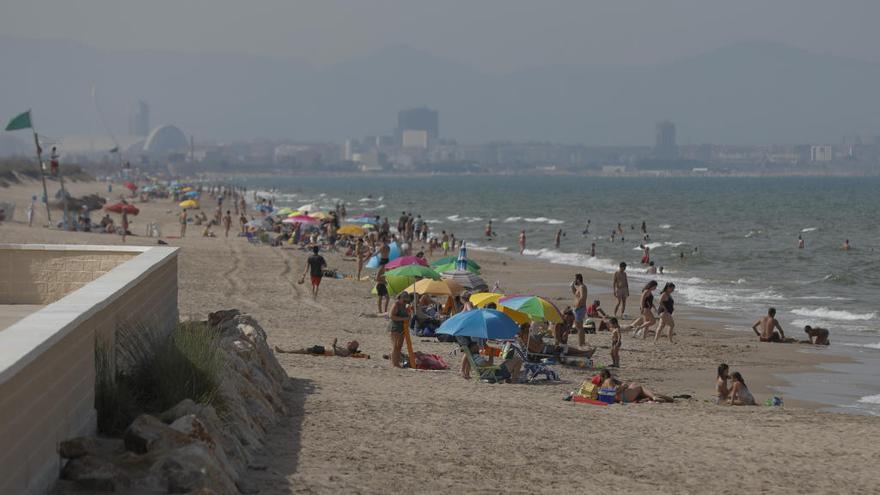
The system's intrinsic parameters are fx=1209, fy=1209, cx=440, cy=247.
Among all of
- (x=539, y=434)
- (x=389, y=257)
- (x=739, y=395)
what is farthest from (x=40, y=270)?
(x=389, y=257)

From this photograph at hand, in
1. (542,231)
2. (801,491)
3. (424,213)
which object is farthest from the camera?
(424,213)

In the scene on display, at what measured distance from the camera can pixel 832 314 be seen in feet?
86.1

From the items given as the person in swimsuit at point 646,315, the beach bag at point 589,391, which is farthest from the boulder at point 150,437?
the person in swimsuit at point 646,315

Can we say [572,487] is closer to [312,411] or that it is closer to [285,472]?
[285,472]

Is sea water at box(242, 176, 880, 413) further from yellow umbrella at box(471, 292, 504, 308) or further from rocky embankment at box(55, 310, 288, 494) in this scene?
rocky embankment at box(55, 310, 288, 494)

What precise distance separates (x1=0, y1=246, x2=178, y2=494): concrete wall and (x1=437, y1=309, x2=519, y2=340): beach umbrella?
18.0ft

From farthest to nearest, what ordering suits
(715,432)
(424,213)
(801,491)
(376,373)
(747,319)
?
(424,213) < (747,319) < (376,373) < (715,432) < (801,491)

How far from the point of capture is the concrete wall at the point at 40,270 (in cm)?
1124

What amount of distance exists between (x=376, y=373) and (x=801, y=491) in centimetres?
583

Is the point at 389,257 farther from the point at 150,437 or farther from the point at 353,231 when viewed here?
the point at 150,437

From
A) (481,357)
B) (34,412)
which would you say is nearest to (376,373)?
(481,357)

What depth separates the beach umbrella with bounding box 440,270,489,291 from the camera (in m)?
20.4

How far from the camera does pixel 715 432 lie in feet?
37.7

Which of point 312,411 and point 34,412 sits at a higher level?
point 34,412
